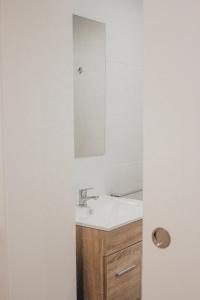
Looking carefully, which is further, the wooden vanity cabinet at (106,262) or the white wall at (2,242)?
the wooden vanity cabinet at (106,262)

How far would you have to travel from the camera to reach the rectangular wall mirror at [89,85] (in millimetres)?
2514

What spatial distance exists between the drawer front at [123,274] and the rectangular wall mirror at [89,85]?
764 mm

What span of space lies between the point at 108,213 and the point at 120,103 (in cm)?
93

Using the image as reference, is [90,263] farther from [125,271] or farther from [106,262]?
[125,271]

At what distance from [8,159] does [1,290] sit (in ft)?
2.16

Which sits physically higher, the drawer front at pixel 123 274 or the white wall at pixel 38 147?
the white wall at pixel 38 147

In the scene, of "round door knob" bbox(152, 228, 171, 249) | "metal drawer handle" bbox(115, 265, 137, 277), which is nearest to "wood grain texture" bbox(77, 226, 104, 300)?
"metal drawer handle" bbox(115, 265, 137, 277)

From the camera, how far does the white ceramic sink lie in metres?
2.23

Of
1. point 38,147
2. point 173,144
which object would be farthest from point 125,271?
point 173,144

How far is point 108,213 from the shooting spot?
8.35 ft

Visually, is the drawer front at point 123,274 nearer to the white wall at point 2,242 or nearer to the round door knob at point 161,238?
the white wall at point 2,242

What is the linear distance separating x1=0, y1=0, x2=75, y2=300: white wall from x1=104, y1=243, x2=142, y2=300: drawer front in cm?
28

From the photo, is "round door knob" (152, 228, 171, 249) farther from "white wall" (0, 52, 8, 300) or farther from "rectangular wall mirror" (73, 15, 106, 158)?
"rectangular wall mirror" (73, 15, 106, 158)

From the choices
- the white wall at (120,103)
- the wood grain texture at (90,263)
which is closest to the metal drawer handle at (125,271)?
the wood grain texture at (90,263)
